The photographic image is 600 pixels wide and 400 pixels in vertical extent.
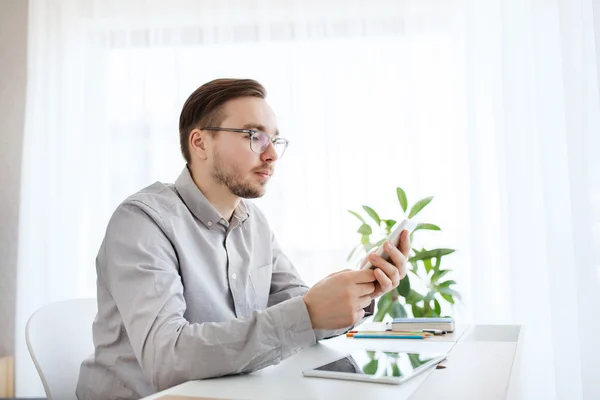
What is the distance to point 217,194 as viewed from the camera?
5.36ft

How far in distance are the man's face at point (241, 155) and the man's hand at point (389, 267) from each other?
1.40 ft

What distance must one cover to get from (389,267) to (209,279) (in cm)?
45

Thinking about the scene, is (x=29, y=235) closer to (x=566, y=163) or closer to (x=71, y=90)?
(x=71, y=90)

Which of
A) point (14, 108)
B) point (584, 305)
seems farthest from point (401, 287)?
point (14, 108)

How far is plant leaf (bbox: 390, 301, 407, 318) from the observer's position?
9.06 feet

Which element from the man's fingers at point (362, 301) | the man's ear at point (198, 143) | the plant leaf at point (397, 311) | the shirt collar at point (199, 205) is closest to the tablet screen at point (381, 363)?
the man's fingers at point (362, 301)

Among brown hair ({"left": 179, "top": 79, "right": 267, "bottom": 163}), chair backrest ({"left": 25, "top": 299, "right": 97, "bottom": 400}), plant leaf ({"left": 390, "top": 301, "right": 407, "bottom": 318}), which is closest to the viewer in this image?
chair backrest ({"left": 25, "top": 299, "right": 97, "bottom": 400})

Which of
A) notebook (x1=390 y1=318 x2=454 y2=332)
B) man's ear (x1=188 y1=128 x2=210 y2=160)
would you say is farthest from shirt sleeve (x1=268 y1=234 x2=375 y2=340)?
man's ear (x1=188 y1=128 x2=210 y2=160)

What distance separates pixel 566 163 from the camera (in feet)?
9.45

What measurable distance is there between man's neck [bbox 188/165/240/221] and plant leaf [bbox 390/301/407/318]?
131 centimetres

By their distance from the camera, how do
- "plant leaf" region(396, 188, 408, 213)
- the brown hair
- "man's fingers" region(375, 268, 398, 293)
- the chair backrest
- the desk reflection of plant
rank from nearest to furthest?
the desk reflection of plant
"man's fingers" region(375, 268, 398, 293)
the chair backrest
the brown hair
"plant leaf" region(396, 188, 408, 213)

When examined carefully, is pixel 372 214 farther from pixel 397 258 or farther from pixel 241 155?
pixel 397 258

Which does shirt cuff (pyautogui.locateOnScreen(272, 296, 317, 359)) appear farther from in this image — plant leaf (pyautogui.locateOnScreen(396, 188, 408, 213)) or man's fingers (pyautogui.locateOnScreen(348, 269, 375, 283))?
plant leaf (pyautogui.locateOnScreen(396, 188, 408, 213))

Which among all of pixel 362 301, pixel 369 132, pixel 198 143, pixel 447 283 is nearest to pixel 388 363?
pixel 362 301
